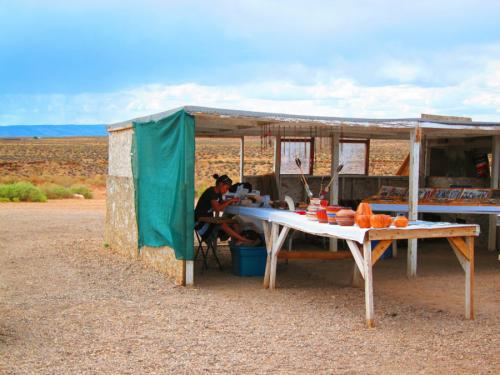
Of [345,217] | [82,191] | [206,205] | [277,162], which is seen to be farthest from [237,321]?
[82,191]

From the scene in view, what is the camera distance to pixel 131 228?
10906 millimetres

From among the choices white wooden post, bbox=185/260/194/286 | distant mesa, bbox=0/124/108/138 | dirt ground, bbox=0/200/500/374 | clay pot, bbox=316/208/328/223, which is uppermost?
distant mesa, bbox=0/124/108/138

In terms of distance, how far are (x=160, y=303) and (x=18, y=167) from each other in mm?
34829

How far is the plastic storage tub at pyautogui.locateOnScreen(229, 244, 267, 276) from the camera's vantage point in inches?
375

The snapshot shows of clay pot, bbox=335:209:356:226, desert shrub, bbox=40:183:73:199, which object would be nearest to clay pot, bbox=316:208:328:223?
clay pot, bbox=335:209:356:226

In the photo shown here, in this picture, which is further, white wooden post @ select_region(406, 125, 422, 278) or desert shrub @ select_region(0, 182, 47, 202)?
desert shrub @ select_region(0, 182, 47, 202)

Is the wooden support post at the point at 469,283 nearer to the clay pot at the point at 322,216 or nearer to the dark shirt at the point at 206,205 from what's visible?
the clay pot at the point at 322,216

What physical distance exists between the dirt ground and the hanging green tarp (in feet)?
1.95

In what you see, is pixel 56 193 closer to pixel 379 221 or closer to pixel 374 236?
pixel 379 221

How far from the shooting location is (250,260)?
31.3 ft

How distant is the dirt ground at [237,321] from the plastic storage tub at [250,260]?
0.22m

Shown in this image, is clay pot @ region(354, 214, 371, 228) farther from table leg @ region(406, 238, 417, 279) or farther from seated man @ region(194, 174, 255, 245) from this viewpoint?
seated man @ region(194, 174, 255, 245)

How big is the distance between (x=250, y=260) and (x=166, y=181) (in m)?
1.64

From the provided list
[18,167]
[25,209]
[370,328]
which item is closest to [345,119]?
[370,328]
